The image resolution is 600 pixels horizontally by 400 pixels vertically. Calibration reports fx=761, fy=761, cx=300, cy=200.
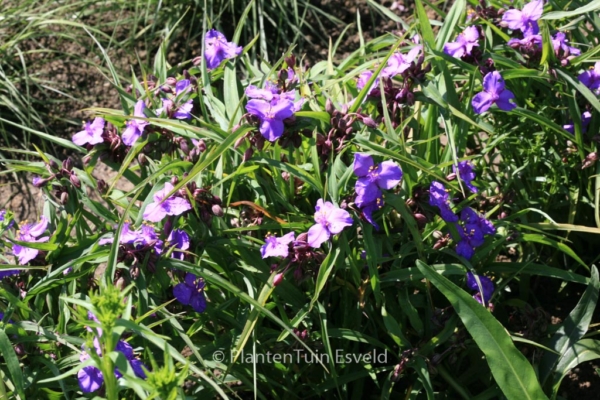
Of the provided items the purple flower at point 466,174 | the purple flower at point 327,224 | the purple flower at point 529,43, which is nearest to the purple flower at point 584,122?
the purple flower at point 529,43

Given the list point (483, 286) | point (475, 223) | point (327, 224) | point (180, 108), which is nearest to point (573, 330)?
point (483, 286)

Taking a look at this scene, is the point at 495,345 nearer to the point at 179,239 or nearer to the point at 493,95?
the point at 493,95

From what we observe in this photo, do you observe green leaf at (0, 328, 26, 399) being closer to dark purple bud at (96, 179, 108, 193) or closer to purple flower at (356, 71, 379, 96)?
dark purple bud at (96, 179, 108, 193)

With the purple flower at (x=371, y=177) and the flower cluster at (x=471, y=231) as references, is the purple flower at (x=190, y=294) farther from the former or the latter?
the flower cluster at (x=471, y=231)

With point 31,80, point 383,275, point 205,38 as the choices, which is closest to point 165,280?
point 383,275

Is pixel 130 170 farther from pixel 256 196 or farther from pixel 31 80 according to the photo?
pixel 31 80
